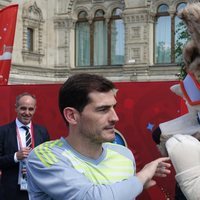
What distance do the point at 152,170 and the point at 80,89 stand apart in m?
0.33

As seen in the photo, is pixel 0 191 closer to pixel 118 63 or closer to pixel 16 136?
Result: pixel 16 136

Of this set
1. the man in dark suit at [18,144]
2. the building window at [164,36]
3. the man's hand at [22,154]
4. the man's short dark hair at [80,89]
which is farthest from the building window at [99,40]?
the man's short dark hair at [80,89]

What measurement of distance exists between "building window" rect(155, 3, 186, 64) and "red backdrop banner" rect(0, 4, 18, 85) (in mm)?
13699

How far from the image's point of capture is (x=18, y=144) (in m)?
3.87

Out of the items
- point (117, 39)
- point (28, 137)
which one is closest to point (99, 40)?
point (117, 39)

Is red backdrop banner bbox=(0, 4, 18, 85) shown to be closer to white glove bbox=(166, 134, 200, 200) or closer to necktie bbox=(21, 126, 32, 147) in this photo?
necktie bbox=(21, 126, 32, 147)

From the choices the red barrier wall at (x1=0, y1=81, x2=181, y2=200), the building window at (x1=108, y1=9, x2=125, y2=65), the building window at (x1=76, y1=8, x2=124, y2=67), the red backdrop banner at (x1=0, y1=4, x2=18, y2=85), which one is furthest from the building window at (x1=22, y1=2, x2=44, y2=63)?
the red barrier wall at (x1=0, y1=81, x2=181, y2=200)

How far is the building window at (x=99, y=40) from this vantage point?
1972cm

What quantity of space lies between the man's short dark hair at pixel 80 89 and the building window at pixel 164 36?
1752 cm

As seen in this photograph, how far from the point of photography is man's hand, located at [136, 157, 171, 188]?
1415 millimetres

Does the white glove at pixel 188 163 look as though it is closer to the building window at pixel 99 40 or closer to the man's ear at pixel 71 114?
the man's ear at pixel 71 114

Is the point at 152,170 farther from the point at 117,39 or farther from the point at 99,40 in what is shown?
the point at 99,40

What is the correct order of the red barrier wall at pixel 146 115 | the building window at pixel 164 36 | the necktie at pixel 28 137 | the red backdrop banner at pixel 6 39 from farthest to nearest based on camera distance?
the building window at pixel 164 36 → the red backdrop banner at pixel 6 39 → the necktie at pixel 28 137 → the red barrier wall at pixel 146 115

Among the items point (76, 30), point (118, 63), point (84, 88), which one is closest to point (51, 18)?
point (76, 30)
